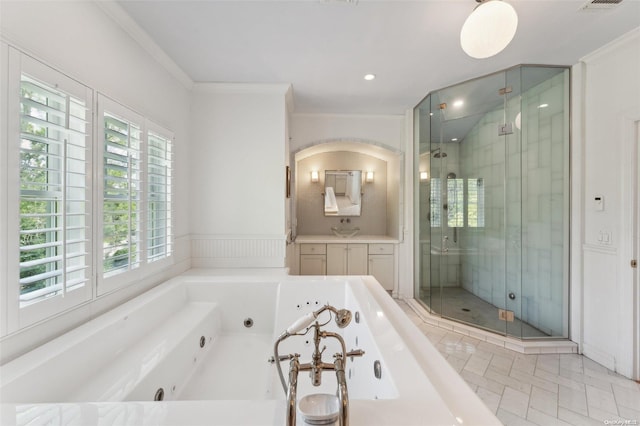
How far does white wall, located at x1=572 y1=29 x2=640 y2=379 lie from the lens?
80.1 inches

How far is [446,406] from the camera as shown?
852mm

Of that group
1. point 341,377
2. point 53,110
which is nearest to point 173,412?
point 341,377

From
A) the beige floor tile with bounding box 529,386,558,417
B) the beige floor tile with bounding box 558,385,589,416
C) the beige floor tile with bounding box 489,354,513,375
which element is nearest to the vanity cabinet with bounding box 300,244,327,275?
the beige floor tile with bounding box 489,354,513,375

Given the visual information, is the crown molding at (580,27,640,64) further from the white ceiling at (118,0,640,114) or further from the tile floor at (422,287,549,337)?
the tile floor at (422,287,549,337)

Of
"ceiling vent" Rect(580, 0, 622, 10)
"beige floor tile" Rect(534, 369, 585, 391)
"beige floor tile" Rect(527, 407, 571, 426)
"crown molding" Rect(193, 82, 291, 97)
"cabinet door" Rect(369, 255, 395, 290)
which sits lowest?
"beige floor tile" Rect(527, 407, 571, 426)

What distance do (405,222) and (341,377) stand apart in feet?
10.4

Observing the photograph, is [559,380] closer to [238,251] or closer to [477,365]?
[477,365]

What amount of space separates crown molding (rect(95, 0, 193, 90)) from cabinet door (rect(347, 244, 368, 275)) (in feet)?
9.14

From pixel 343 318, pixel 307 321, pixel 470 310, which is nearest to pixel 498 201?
pixel 470 310

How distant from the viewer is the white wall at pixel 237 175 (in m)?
2.86

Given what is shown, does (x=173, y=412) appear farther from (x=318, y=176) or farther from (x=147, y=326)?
(x=318, y=176)

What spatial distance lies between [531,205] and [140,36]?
3609mm

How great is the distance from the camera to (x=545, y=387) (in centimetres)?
194

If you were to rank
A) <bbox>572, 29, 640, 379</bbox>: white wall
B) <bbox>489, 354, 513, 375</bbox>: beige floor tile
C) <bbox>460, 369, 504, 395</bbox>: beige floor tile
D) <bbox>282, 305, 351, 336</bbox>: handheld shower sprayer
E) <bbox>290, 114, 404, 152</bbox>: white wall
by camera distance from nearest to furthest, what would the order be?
1. <bbox>282, 305, 351, 336</bbox>: handheld shower sprayer
2. <bbox>460, 369, 504, 395</bbox>: beige floor tile
3. <bbox>572, 29, 640, 379</bbox>: white wall
4. <bbox>489, 354, 513, 375</bbox>: beige floor tile
5. <bbox>290, 114, 404, 152</bbox>: white wall
